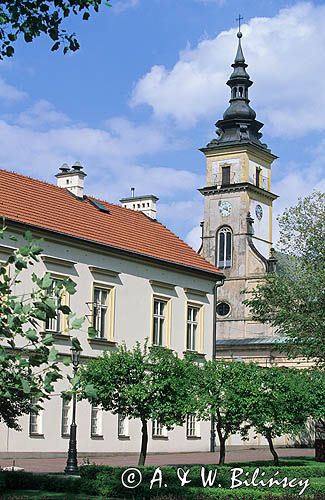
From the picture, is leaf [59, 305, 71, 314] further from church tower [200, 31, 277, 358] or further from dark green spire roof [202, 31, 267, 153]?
dark green spire roof [202, 31, 267, 153]

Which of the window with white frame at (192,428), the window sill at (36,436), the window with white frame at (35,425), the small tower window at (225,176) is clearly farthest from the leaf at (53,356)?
the small tower window at (225,176)

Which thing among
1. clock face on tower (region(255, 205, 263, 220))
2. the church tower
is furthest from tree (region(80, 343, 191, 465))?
clock face on tower (region(255, 205, 263, 220))

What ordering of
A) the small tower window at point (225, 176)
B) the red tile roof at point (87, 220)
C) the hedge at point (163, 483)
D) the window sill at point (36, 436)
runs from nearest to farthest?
1. the hedge at point (163, 483)
2. the window sill at point (36, 436)
3. the red tile roof at point (87, 220)
4. the small tower window at point (225, 176)

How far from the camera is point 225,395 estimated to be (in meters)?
25.7

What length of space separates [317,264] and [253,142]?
43706 mm

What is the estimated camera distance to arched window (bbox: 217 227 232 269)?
247 feet

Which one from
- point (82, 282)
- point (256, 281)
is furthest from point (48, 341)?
point (256, 281)

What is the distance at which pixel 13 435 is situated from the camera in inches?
1171

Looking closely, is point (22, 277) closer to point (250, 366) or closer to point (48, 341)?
point (250, 366)

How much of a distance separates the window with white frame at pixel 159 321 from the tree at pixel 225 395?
10609mm

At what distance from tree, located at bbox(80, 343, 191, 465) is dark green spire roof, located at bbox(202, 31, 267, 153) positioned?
56062 millimetres

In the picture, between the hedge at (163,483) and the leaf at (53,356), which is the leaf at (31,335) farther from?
the hedge at (163,483)

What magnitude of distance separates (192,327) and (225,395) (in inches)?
538

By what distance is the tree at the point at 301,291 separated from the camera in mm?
35469
